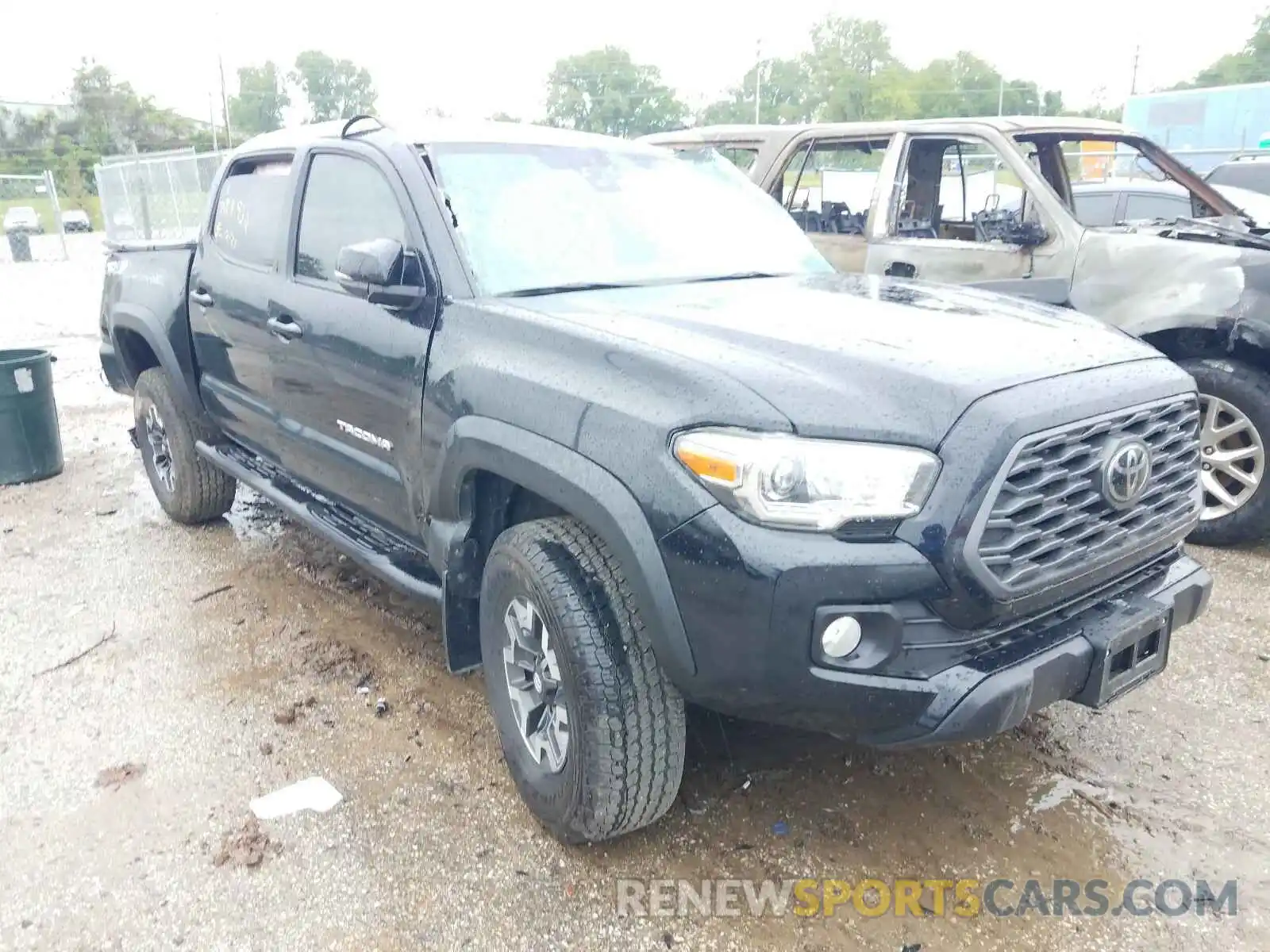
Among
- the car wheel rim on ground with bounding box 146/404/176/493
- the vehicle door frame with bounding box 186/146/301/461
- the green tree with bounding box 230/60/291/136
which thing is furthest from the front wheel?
the green tree with bounding box 230/60/291/136

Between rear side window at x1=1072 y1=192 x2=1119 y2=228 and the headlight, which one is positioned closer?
the headlight

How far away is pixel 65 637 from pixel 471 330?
2.45m

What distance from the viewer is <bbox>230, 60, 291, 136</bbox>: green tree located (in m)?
72.4

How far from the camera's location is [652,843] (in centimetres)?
278

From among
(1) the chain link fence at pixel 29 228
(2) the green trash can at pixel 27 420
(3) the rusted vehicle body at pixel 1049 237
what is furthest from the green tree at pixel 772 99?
(2) the green trash can at pixel 27 420

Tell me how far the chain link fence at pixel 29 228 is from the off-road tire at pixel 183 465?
19483 mm

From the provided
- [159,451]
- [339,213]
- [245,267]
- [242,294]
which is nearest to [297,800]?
[339,213]

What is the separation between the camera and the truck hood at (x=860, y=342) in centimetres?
224

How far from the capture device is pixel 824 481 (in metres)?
2.18

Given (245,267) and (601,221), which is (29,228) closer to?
(245,267)

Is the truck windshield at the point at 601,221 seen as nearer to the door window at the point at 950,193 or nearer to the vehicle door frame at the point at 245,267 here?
the vehicle door frame at the point at 245,267

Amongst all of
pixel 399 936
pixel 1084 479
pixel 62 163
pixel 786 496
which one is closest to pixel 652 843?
pixel 399 936

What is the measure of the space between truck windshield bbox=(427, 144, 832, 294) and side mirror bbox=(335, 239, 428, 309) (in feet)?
0.60

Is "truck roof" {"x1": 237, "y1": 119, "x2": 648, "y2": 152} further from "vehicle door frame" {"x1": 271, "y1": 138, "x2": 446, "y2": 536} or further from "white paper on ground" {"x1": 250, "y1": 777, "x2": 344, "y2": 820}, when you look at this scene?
"white paper on ground" {"x1": 250, "y1": 777, "x2": 344, "y2": 820}
